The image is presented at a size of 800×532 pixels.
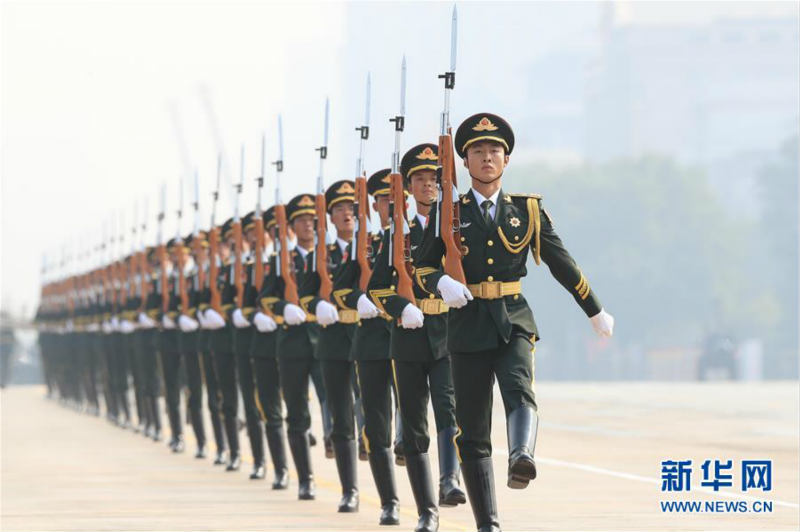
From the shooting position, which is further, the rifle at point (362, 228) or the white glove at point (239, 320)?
the white glove at point (239, 320)

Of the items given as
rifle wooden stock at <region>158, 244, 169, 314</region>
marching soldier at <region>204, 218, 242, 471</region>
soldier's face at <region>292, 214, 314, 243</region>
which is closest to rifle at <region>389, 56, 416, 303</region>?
soldier's face at <region>292, 214, 314, 243</region>

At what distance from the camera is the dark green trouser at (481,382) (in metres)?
11.4

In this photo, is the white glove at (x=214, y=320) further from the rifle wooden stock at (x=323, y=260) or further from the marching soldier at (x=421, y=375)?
the marching soldier at (x=421, y=375)

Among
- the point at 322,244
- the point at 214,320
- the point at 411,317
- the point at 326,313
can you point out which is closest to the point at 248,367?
the point at 214,320

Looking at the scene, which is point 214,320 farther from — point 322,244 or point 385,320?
point 385,320

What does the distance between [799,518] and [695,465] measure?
557 cm

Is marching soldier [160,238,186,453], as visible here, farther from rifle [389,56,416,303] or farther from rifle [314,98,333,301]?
rifle [389,56,416,303]

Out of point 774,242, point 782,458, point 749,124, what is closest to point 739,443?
point 782,458

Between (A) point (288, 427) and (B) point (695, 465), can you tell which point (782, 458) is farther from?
(A) point (288, 427)

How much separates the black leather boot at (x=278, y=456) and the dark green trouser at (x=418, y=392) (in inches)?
175

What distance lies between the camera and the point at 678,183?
98000mm

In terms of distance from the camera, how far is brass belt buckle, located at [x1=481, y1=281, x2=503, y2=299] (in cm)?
1153

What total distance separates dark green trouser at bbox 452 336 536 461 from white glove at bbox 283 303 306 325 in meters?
4.79

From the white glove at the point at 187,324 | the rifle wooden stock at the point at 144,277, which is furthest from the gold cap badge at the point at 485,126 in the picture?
the rifle wooden stock at the point at 144,277
